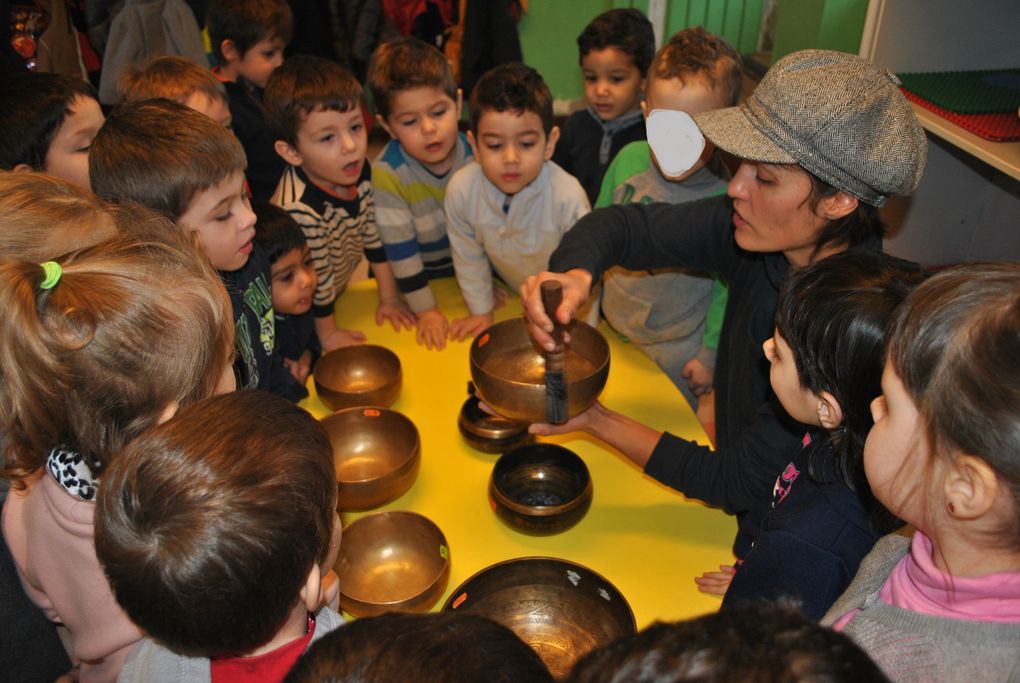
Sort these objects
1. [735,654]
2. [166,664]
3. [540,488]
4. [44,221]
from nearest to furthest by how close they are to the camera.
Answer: [735,654]
[166,664]
[44,221]
[540,488]

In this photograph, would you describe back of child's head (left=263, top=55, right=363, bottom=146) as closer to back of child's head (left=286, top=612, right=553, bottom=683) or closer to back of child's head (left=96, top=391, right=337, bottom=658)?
back of child's head (left=96, top=391, right=337, bottom=658)

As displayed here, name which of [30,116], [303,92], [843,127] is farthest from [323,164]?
[843,127]

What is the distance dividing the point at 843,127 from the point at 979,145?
2.49 feet

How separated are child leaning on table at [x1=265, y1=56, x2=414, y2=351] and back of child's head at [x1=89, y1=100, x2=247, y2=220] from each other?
0.54 metres

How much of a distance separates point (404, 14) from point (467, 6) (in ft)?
1.34

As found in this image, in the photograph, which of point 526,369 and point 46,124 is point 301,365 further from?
point 46,124

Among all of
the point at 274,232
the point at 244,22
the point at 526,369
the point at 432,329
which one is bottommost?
the point at 432,329

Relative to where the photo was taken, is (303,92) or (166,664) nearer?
(166,664)

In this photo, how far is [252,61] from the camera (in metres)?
2.81

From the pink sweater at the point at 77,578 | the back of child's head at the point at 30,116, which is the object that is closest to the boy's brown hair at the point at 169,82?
the back of child's head at the point at 30,116

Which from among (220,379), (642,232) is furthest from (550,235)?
(220,379)

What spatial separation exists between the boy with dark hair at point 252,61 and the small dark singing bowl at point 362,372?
53.4 inches

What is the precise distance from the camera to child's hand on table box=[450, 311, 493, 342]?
188 centimetres

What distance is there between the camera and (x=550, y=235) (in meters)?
1.95
